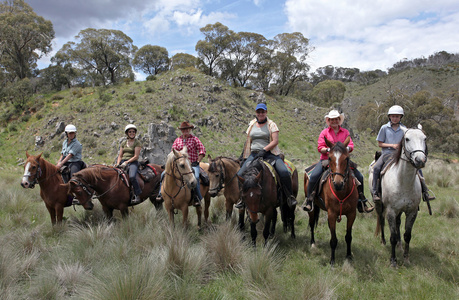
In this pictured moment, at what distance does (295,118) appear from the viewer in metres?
39.8

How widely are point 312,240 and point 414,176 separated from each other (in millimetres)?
2693

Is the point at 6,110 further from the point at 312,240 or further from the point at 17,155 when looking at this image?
the point at 312,240

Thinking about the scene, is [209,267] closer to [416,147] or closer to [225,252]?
[225,252]

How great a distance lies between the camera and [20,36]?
3716cm

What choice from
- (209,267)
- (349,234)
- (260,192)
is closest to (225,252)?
(209,267)

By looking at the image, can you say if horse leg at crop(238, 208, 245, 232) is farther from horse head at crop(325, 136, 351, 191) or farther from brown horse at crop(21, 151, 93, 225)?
brown horse at crop(21, 151, 93, 225)

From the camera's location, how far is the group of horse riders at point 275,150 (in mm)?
5742

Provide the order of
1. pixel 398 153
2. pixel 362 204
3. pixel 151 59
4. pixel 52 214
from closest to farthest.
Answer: pixel 398 153
pixel 362 204
pixel 52 214
pixel 151 59

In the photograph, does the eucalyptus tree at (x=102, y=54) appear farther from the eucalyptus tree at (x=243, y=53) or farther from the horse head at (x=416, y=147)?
the horse head at (x=416, y=147)

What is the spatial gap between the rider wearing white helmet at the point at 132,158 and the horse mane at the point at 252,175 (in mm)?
3516

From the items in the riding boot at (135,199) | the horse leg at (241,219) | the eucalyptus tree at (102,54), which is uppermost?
the eucalyptus tree at (102,54)

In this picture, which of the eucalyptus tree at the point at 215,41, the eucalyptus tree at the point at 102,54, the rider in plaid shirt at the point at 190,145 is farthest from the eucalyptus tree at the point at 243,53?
the rider in plaid shirt at the point at 190,145

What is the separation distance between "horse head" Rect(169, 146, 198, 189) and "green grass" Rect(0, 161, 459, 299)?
111 cm

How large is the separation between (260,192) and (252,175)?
0.37 metres
